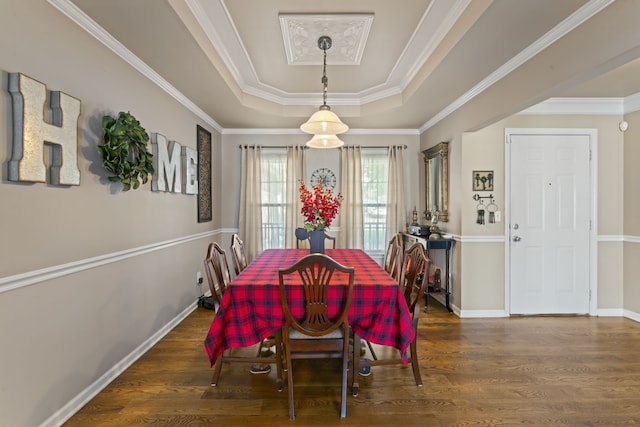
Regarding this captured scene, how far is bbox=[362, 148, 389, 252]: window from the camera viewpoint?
491 cm

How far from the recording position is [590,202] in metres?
3.61

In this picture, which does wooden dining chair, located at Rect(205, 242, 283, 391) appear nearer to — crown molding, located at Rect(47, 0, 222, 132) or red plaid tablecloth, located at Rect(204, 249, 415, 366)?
red plaid tablecloth, located at Rect(204, 249, 415, 366)

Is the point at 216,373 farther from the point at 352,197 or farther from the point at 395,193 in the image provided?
the point at 395,193

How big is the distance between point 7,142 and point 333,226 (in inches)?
153

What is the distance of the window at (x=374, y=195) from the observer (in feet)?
16.1

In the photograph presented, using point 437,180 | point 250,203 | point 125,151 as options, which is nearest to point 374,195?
point 437,180

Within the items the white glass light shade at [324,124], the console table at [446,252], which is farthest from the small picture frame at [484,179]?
the white glass light shade at [324,124]

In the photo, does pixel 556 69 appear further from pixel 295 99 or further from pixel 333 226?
pixel 333 226

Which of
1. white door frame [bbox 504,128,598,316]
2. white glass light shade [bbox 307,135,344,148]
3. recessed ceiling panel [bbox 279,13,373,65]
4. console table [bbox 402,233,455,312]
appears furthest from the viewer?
console table [bbox 402,233,455,312]

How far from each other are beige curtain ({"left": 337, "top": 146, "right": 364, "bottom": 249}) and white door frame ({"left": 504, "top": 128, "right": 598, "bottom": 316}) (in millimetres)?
1985

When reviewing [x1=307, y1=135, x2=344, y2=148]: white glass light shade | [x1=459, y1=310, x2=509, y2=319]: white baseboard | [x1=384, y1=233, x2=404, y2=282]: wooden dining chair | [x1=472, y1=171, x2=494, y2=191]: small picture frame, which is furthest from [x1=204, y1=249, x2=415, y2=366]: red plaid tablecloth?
[x1=472, y1=171, x2=494, y2=191]: small picture frame

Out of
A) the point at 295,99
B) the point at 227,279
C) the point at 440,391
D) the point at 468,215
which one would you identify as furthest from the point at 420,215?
the point at 227,279

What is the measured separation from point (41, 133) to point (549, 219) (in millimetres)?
4709

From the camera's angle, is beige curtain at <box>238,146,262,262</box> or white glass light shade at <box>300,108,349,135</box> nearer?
white glass light shade at <box>300,108,349,135</box>
